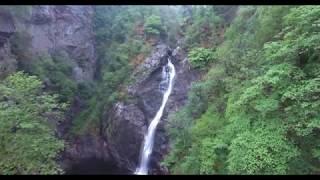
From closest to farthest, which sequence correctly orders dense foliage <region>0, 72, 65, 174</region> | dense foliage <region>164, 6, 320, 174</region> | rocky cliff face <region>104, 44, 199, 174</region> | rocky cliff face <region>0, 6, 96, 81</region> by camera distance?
1. dense foliage <region>0, 72, 65, 174</region>
2. dense foliage <region>164, 6, 320, 174</region>
3. rocky cliff face <region>104, 44, 199, 174</region>
4. rocky cliff face <region>0, 6, 96, 81</region>

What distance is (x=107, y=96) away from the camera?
103 feet

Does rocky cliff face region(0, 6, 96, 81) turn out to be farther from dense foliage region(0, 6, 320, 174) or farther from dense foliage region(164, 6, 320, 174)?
dense foliage region(164, 6, 320, 174)

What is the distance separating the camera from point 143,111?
91.4 ft

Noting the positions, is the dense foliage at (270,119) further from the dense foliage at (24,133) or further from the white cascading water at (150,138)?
the white cascading water at (150,138)

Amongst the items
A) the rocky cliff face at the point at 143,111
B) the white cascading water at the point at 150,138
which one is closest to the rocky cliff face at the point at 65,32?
the rocky cliff face at the point at 143,111

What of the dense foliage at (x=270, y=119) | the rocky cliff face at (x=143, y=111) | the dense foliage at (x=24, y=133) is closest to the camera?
the dense foliage at (x=24, y=133)

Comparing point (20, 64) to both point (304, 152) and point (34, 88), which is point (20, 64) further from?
point (304, 152)

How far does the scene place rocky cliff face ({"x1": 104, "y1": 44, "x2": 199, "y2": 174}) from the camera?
26.3 metres

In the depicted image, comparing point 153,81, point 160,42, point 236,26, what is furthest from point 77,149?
point 236,26

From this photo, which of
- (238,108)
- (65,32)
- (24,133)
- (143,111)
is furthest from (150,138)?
(24,133)

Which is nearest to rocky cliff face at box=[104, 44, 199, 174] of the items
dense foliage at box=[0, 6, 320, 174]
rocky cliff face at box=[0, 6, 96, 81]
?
dense foliage at box=[0, 6, 320, 174]

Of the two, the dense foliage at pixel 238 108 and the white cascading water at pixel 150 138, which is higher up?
the dense foliage at pixel 238 108

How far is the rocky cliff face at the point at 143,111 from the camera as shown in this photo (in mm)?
26266

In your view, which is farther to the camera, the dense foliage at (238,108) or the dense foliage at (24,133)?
the dense foliage at (238,108)
